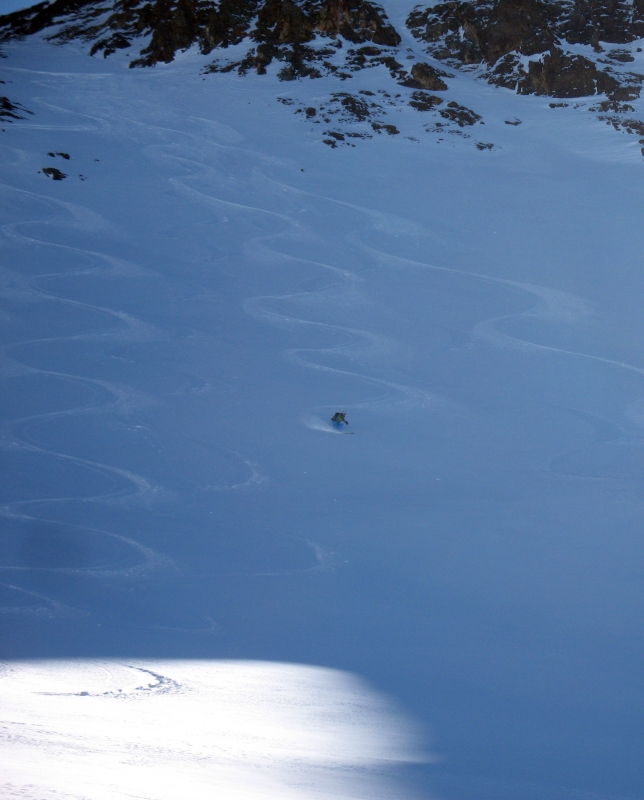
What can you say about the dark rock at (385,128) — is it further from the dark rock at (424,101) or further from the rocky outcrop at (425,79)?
the rocky outcrop at (425,79)

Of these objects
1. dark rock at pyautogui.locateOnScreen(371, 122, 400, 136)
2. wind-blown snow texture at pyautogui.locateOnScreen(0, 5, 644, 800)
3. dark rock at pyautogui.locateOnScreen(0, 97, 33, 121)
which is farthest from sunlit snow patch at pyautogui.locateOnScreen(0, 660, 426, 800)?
dark rock at pyautogui.locateOnScreen(371, 122, 400, 136)

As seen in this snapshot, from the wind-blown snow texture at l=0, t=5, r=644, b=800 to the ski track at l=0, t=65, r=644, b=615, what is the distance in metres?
0.05

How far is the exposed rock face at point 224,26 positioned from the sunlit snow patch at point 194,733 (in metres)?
23.3

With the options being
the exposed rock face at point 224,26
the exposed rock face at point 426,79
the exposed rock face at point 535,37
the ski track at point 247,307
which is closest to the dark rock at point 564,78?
the exposed rock face at point 535,37

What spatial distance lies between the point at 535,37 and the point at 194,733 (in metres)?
27.0

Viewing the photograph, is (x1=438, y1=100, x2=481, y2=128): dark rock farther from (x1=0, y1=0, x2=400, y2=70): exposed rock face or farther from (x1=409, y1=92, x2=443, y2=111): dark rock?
(x1=0, y1=0, x2=400, y2=70): exposed rock face

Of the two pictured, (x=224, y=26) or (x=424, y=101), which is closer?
(x=424, y=101)

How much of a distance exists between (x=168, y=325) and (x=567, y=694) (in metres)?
7.05

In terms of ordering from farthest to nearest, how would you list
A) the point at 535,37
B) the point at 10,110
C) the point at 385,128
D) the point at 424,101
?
the point at 535,37, the point at 424,101, the point at 385,128, the point at 10,110

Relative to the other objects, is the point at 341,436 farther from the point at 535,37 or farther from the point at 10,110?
the point at 535,37

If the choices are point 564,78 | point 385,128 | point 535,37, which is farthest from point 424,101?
point 535,37

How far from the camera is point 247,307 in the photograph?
10070 mm

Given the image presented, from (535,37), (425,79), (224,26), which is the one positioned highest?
(535,37)

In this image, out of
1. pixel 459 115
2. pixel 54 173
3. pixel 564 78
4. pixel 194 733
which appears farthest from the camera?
pixel 564 78
